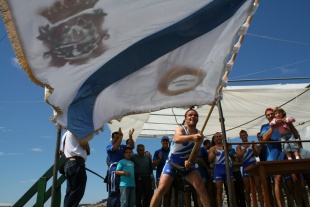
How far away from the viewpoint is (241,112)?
37.9ft

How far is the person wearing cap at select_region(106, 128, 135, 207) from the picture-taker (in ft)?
21.4

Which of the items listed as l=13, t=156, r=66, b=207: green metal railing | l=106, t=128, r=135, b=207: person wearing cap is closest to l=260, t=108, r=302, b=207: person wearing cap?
l=106, t=128, r=135, b=207: person wearing cap

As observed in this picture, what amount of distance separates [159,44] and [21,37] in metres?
1.67

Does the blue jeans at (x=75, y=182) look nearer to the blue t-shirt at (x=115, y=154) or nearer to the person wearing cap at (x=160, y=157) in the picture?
the blue t-shirt at (x=115, y=154)

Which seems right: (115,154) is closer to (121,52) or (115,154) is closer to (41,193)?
(41,193)

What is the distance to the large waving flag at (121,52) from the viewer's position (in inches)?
139

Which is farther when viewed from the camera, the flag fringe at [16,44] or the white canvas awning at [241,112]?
the white canvas awning at [241,112]

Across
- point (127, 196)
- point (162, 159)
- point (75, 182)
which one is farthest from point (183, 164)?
point (162, 159)

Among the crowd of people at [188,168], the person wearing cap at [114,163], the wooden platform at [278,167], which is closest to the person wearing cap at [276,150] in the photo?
the crowd of people at [188,168]

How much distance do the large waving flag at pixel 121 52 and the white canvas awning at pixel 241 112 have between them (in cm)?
604

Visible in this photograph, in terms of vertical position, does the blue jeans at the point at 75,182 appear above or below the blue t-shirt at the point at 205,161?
below

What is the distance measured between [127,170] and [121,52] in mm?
3398

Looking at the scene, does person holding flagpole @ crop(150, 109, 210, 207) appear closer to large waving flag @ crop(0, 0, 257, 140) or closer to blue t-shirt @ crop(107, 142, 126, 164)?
large waving flag @ crop(0, 0, 257, 140)

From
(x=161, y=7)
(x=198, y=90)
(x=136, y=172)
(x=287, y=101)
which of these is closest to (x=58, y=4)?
(x=161, y=7)
